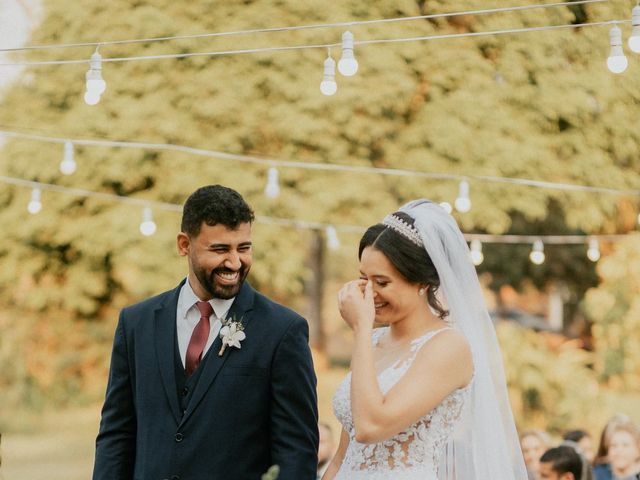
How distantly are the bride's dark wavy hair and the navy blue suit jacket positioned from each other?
12.2 inches

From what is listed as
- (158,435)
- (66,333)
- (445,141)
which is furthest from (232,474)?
(66,333)

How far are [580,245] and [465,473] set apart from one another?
11.5 meters

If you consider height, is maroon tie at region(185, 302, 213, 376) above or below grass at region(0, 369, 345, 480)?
below

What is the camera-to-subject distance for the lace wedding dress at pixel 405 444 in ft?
9.45

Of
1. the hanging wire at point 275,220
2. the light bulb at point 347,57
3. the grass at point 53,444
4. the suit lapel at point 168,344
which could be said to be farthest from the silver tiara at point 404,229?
the grass at point 53,444

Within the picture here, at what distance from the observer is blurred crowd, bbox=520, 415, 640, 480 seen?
4867 millimetres

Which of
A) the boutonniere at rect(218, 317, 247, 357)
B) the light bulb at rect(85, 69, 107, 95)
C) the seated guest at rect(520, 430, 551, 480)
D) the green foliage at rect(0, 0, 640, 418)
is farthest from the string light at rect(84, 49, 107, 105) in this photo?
the green foliage at rect(0, 0, 640, 418)

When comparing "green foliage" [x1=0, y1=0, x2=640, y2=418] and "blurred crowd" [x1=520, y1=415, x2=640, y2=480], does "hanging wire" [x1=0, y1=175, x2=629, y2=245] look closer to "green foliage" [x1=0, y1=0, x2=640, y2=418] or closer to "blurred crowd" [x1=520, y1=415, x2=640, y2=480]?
"green foliage" [x1=0, y1=0, x2=640, y2=418]

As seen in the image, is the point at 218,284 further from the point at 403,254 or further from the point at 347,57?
Result: the point at 347,57

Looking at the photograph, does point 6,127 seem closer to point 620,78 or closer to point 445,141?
point 445,141

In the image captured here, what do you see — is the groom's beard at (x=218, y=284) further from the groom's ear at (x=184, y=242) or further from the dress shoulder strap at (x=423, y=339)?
the dress shoulder strap at (x=423, y=339)

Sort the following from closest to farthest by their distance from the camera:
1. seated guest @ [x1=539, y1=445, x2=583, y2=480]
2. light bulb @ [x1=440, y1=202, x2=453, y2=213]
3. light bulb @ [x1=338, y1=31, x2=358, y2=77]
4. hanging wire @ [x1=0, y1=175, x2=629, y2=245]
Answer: light bulb @ [x1=440, y1=202, x2=453, y2=213]
seated guest @ [x1=539, y1=445, x2=583, y2=480]
light bulb @ [x1=338, y1=31, x2=358, y2=77]
hanging wire @ [x1=0, y1=175, x2=629, y2=245]

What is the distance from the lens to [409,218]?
3043mm

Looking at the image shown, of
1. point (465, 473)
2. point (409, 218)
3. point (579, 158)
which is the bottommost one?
point (465, 473)
